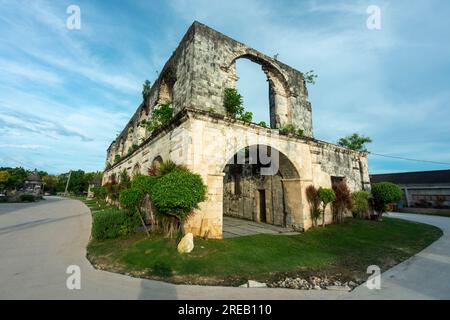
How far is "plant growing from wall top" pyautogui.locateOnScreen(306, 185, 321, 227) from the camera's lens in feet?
33.3

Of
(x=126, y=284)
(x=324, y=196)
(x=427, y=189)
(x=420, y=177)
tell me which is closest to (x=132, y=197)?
(x=126, y=284)

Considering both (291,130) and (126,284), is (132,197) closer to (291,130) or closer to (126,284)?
(126,284)

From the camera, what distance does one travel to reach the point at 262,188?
505 inches

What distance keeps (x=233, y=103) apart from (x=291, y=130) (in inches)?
135

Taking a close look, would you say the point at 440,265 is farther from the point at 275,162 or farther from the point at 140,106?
the point at 140,106

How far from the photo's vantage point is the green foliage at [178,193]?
6.09m

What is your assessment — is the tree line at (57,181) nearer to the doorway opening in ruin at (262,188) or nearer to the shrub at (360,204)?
the doorway opening in ruin at (262,188)

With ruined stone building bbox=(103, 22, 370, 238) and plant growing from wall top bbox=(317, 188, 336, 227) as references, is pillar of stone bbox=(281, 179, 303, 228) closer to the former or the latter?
ruined stone building bbox=(103, 22, 370, 238)

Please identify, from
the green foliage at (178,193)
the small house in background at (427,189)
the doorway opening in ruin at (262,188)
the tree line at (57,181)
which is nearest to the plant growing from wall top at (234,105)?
the doorway opening in ruin at (262,188)

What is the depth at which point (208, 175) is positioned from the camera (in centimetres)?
749

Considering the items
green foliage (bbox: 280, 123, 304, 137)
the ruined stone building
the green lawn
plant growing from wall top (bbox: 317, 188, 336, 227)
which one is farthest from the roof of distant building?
green foliage (bbox: 280, 123, 304, 137)
